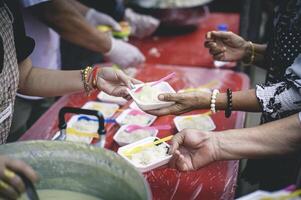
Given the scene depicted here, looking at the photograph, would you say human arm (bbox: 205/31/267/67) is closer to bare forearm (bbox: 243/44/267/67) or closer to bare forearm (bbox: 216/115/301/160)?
bare forearm (bbox: 243/44/267/67)

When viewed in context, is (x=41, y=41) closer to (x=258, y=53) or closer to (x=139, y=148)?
(x=139, y=148)

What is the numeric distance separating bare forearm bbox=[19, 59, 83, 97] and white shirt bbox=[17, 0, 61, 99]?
1.67ft

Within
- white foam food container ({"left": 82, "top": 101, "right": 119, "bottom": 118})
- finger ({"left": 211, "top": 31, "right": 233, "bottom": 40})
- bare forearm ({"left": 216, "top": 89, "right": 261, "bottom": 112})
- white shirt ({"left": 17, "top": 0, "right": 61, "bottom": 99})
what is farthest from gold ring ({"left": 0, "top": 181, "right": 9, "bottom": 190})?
finger ({"left": 211, "top": 31, "right": 233, "bottom": 40})

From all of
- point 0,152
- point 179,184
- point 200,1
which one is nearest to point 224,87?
point 179,184

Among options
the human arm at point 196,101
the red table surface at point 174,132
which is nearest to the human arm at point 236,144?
the red table surface at point 174,132

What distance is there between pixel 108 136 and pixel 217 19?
7.22 feet

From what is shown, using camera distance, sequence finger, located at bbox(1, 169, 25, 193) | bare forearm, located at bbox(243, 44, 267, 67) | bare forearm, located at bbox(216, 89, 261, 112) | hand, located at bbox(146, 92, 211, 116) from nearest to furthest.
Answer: finger, located at bbox(1, 169, 25, 193) < bare forearm, located at bbox(216, 89, 261, 112) < hand, located at bbox(146, 92, 211, 116) < bare forearm, located at bbox(243, 44, 267, 67)

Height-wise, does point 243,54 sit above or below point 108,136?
above

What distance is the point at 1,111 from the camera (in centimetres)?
159

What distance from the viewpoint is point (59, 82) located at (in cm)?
191

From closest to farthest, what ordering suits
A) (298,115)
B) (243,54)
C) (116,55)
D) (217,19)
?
(298,115), (243,54), (116,55), (217,19)

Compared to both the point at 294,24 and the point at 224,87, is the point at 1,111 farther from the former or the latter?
the point at 224,87

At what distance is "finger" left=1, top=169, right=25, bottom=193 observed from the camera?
40.0 inches

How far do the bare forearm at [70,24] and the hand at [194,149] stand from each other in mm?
1219
